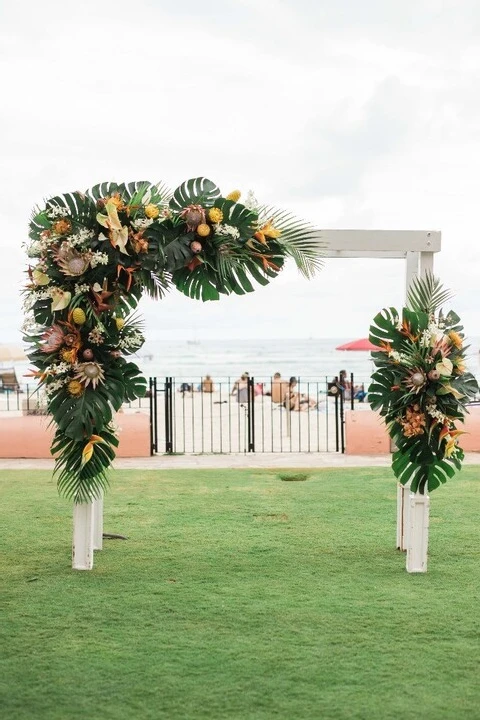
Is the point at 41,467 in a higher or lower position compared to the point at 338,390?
lower

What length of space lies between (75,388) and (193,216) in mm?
1482

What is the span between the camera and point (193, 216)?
20.1 feet

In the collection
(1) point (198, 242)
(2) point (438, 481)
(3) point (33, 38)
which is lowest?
(2) point (438, 481)

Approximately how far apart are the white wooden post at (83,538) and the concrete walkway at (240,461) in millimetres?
5061

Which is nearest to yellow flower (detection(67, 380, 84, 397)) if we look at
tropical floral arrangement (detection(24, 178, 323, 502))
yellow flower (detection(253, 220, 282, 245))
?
tropical floral arrangement (detection(24, 178, 323, 502))

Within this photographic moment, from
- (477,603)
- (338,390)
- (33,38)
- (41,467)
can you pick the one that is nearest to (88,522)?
(477,603)

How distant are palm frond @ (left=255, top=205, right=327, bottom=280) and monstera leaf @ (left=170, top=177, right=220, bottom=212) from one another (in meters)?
0.39

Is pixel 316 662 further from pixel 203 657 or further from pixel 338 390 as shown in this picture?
pixel 338 390

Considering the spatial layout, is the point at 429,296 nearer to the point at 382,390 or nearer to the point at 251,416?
the point at 382,390

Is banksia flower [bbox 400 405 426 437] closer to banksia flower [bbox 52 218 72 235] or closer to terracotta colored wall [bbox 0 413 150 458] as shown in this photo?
banksia flower [bbox 52 218 72 235]

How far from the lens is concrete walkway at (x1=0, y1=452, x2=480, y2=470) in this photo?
11.7m

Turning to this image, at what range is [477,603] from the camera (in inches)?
213

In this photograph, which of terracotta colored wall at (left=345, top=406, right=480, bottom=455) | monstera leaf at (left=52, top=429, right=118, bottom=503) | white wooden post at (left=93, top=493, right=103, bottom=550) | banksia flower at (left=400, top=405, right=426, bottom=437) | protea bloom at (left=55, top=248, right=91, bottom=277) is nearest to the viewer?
protea bloom at (left=55, top=248, right=91, bottom=277)

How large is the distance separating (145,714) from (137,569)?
268 centimetres
